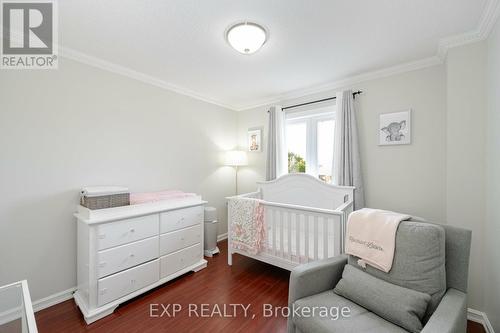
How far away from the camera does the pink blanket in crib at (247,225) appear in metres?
2.50

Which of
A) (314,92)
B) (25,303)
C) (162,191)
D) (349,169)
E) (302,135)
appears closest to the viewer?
(25,303)

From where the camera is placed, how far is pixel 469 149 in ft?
5.99

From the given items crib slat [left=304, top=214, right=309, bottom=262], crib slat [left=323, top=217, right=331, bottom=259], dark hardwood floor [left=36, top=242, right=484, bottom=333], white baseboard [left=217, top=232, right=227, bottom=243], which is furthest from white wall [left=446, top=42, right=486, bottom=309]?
white baseboard [left=217, top=232, right=227, bottom=243]

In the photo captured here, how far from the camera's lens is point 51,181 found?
202 centimetres

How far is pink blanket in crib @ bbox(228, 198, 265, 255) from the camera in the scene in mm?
2496

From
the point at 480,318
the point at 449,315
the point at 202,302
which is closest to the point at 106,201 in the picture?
the point at 202,302

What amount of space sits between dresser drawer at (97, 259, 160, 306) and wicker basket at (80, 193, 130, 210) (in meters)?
0.64

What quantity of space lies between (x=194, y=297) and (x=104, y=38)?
2.62 metres

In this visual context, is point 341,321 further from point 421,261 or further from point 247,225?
point 247,225

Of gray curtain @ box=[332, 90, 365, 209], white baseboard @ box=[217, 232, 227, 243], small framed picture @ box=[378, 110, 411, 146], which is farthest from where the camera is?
white baseboard @ box=[217, 232, 227, 243]

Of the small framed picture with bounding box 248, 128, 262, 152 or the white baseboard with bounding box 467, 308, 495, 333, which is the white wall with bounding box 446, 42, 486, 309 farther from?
the small framed picture with bounding box 248, 128, 262, 152

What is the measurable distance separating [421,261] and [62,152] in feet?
10.1

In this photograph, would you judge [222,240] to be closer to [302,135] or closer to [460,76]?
[302,135]

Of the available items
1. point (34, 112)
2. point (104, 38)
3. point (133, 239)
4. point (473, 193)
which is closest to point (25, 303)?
point (133, 239)
